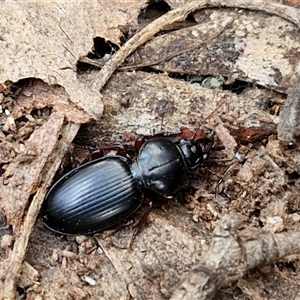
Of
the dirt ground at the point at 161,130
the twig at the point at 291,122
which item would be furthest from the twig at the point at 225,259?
the twig at the point at 291,122

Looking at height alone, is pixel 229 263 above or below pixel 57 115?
below

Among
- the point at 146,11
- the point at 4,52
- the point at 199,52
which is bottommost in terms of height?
the point at 199,52

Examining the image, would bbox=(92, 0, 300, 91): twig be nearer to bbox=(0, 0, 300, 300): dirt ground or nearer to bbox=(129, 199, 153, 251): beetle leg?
bbox=(0, 0, 300, 300): dirt ground

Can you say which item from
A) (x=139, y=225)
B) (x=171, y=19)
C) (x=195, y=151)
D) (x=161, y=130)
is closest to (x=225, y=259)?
(x=139, y=225)

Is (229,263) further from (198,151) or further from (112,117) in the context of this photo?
(112,117)

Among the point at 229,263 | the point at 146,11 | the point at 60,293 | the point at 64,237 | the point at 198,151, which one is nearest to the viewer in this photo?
the point at 229,263

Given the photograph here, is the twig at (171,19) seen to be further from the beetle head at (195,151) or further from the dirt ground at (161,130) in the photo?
the beetle head at (195,151)

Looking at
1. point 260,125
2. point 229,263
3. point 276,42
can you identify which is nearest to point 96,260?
point 229,263
